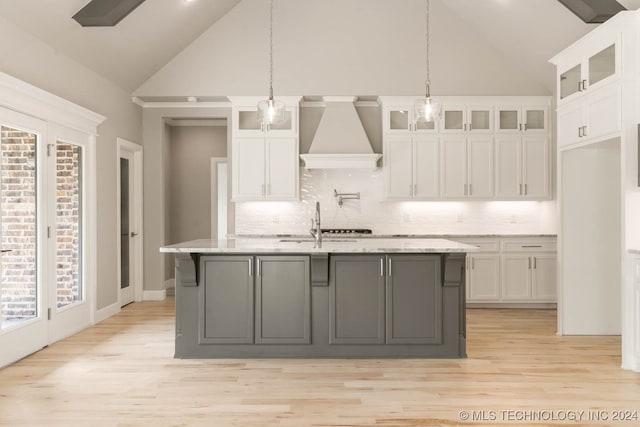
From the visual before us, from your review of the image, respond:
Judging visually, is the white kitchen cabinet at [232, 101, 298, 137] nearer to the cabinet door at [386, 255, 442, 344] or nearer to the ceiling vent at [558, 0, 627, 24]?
the cabinet door at [386, 255, 442, 344]

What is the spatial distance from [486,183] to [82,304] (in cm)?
499

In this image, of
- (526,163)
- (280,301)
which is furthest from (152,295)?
(526,163)

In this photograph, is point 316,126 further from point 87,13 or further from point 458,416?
point 458,416

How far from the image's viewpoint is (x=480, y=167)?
259 inches

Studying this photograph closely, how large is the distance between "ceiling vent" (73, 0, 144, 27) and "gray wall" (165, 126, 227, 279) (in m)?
3.84

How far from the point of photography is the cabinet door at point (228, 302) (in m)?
4.19

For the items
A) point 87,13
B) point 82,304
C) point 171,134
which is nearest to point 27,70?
point 87,13

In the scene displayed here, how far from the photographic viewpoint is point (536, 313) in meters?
6.17

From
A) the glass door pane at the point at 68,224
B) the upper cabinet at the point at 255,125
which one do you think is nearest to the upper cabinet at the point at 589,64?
the upper cabinet at the point at 255,125

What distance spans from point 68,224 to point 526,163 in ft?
17.8

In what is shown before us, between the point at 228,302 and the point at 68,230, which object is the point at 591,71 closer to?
the point at 228,302

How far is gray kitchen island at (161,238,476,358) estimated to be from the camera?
4.17m

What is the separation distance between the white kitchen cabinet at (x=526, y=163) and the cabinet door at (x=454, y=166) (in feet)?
1.46

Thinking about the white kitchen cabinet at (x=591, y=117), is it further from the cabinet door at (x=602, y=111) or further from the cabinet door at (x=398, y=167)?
the cabinet door at (x=398, y=167)
